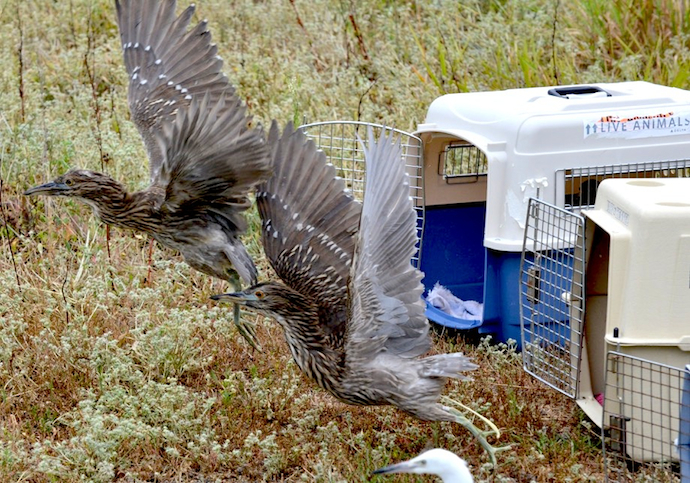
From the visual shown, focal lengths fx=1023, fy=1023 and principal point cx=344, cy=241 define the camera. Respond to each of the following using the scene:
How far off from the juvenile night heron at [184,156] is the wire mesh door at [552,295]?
122 centimetres

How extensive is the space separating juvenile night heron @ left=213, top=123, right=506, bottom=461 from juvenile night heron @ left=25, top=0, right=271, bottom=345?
0.22 m

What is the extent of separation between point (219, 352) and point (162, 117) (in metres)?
1.27

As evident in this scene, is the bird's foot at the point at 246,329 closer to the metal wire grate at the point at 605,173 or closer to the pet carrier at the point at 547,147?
the pet carrier at the point at 547,147

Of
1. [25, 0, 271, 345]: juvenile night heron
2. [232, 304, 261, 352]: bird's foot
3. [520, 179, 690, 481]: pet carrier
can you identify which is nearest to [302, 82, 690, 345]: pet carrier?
[520, 179, 690, 481]: pet carrier

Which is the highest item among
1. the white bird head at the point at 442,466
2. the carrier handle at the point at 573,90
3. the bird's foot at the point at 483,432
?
the carrier handle at the point at 573,90

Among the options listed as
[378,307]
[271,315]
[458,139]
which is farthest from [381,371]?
[458,139]

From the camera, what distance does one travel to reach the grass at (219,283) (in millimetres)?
4152

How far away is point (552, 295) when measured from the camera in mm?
4398

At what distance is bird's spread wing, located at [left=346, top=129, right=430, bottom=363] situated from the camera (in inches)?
148

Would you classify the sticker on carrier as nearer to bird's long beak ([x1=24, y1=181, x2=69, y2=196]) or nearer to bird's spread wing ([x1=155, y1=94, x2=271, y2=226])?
bird's spread wing ([x1=155, y1=94, x2=271, y2=226])

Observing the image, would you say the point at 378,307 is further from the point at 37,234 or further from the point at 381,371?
the point at 37,234

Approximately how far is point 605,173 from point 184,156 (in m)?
1.90

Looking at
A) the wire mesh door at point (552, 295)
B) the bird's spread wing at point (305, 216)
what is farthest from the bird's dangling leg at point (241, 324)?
the wire mesh door at point (552, 295)

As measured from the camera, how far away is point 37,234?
19.3 feet
